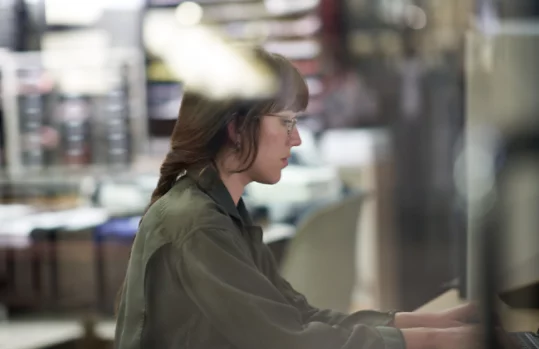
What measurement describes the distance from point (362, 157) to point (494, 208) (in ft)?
5.81

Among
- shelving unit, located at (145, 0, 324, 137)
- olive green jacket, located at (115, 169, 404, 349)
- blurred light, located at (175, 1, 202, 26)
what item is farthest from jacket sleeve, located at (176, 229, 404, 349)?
blurred light, located at (175, 1, 202, 26)

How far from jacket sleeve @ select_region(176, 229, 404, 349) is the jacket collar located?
0.06m

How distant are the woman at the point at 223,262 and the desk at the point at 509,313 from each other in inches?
2.1

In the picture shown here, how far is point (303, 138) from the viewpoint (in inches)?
44.6

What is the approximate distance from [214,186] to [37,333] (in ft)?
6.93

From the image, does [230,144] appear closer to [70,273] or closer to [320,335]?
[320,335]

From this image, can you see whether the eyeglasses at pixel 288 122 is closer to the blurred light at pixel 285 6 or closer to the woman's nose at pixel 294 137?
the woman's nose at pixel 294 137

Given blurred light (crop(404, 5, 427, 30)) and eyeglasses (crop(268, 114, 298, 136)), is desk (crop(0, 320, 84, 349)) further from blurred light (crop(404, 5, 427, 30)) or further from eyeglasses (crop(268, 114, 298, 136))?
eyeglasses (crop(268, 114, 298, 136))

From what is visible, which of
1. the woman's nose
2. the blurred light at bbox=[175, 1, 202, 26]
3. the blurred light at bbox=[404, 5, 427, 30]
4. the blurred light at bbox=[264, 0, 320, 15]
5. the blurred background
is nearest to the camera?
the woman's nose

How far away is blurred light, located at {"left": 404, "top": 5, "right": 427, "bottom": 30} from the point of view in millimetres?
1948

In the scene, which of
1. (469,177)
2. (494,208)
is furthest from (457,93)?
(494,208)

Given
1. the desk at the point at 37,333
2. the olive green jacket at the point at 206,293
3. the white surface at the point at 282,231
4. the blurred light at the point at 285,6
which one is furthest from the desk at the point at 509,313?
the desk at the point at 37,333

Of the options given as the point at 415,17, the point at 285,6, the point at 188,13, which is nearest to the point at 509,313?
the point at 415,17

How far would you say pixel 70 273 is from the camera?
9.96 feet
